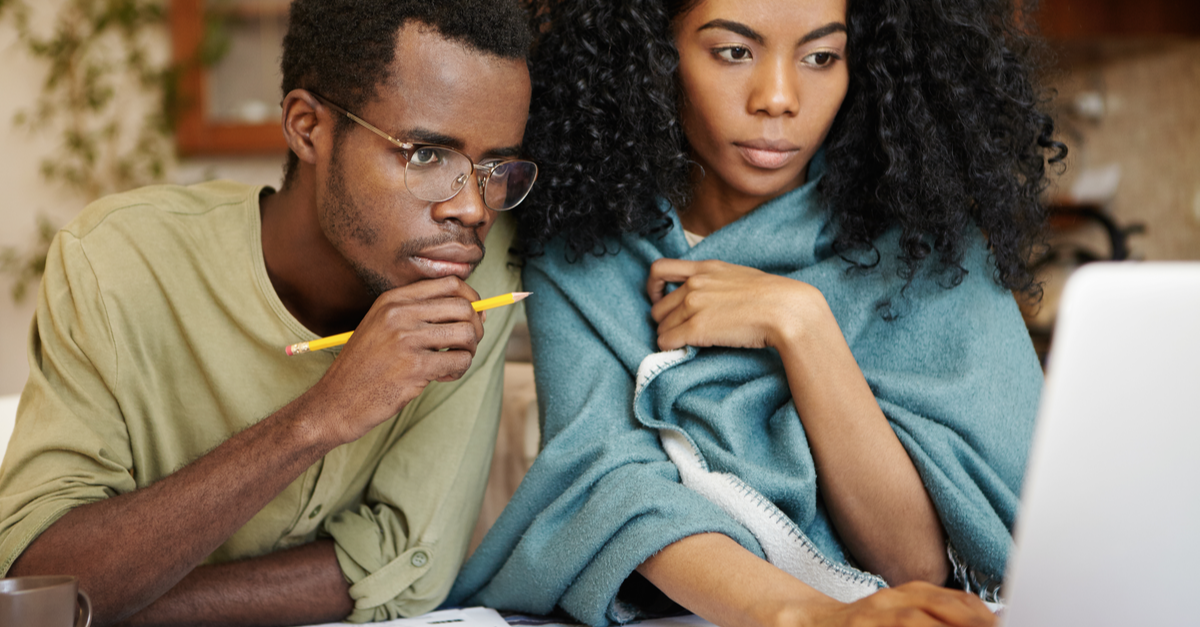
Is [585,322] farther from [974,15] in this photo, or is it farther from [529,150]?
[974,15]

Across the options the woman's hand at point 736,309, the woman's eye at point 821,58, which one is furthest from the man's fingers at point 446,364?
the woman's eye at point 821,58

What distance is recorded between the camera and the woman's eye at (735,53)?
1.22 meters

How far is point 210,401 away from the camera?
1.18 meters

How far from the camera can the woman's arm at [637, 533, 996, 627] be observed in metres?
0.75

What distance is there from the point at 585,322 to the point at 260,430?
18.4 inches

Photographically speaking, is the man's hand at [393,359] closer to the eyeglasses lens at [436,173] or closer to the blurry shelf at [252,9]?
the eyeglasses lens at [436,173]

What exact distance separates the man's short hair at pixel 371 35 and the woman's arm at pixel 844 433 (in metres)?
0.44

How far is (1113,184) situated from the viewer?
392cm

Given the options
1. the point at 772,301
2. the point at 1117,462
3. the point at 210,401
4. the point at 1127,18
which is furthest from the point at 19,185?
the point at 1127,18

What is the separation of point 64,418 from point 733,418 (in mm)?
766

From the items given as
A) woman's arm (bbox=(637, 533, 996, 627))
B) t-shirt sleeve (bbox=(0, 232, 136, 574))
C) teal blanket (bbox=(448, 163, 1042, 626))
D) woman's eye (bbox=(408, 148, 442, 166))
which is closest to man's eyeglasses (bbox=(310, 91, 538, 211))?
woman's eye (bbox=(408, 148, 442, 166))

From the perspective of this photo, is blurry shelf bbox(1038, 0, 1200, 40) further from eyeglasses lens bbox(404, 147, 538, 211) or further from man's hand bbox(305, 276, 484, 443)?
man's hand bbox(305, 276, 484, 443)

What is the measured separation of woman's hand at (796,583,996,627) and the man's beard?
600 mm

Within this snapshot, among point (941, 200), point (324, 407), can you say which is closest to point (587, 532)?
point (324, 407)
